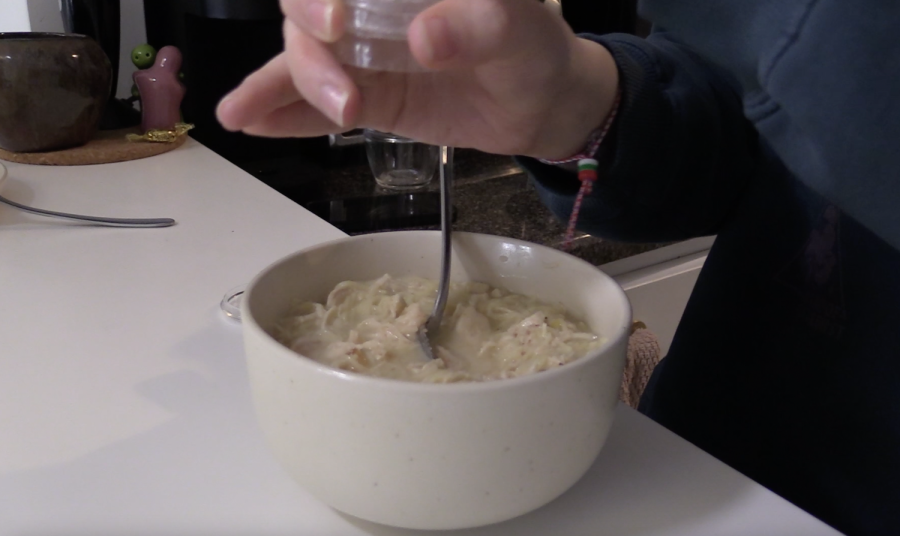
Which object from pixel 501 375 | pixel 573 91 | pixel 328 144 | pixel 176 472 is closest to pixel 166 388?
pixel 176 472

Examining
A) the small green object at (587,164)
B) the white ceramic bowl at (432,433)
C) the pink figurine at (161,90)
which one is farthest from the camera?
the pink figurine at (161,90)

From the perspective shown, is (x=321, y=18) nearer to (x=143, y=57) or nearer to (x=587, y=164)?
(x=587, y=164)

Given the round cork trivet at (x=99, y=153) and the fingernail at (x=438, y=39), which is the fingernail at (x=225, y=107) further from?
the round cork trivet at (x=99, y=153)

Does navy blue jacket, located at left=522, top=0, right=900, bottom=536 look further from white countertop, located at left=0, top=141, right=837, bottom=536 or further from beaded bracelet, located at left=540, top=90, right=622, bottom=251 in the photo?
white countertop, located at left=0, top=141, right=837, bottom=536

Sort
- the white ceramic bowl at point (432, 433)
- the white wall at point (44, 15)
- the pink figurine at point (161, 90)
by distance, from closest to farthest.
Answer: the white ceramic bowl at point (432, 433), the pink figurine at point (161, 90), the white wall at point (44, 15)

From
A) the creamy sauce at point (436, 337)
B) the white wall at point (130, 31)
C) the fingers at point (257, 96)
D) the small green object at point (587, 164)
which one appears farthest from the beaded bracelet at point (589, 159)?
the white wall at point (130, 31)

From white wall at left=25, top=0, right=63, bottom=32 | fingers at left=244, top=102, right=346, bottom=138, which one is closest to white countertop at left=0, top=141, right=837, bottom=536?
fingers at left=244, top=102, right=346, bottom=138
